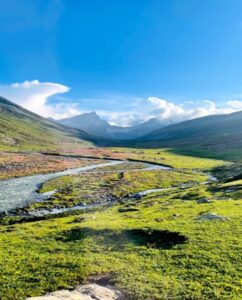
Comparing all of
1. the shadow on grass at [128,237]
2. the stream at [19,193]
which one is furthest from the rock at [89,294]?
the stream at [19,193]

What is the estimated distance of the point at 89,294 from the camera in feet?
66.4

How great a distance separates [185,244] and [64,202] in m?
38.0

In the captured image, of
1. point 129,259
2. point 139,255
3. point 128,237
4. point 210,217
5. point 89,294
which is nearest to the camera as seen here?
point 89,294

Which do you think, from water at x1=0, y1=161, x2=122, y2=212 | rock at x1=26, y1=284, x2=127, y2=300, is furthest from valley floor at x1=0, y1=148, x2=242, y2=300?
water at x1=0, y1=161, x2=122, y2=212

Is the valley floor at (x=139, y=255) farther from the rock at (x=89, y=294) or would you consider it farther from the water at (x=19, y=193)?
the water at (x=19, y=193)

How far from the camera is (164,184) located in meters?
88.4

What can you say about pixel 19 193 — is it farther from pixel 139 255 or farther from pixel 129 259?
pixel 129 259

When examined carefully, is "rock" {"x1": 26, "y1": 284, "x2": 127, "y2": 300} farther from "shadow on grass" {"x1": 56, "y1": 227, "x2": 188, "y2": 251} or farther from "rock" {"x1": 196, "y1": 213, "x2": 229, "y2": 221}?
"rock" {"x1": 196, "y1": 213, "x2": 229, "y2": 221}

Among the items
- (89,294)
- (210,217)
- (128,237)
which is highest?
(210,217)

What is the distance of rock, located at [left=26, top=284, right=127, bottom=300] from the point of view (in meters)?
19.7

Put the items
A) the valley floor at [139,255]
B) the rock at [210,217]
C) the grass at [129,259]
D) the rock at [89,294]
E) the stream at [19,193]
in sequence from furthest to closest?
the stream at [19,193]
the rock at [210,217]
the valley floor at [139,255]
the grass at [129,259]
the rock at [89,294]

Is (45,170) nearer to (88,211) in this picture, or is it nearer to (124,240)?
(88,211)

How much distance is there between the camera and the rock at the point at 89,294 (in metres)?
19.7

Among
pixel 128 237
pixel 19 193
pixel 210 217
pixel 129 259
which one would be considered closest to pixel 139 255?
pixel 129 259
